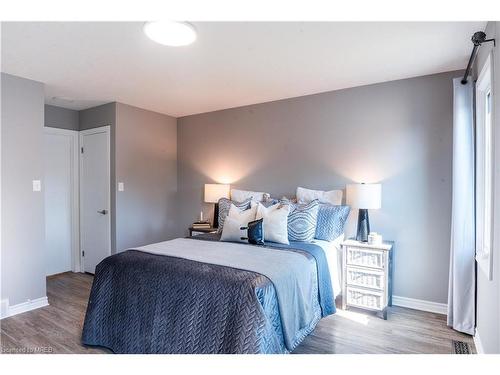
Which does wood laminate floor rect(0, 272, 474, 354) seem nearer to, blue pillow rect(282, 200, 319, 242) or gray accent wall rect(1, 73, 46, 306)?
gray accent wall rect(1, 73, 46, 306)

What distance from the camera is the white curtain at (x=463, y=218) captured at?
95.8 inches

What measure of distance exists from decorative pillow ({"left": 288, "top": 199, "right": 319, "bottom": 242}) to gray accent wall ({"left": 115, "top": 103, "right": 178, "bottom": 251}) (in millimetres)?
2290

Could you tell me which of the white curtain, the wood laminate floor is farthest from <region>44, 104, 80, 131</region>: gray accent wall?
the white curtain

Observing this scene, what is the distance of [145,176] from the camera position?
4277mm

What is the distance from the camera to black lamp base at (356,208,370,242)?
117 inches

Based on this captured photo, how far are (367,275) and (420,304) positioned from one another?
2.14 ft

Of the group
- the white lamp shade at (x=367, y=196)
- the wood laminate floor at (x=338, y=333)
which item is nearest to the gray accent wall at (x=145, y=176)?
the wood laminate floor at (x=338, y=333)

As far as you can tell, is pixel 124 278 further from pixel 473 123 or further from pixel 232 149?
pixel 473 123

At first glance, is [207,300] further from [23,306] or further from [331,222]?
[23,306]

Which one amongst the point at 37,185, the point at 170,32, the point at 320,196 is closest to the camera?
the point at 170,32

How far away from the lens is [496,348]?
1.67 m

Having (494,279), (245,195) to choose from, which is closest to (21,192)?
(245,195)

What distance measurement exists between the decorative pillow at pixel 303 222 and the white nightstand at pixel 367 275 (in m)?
0.37

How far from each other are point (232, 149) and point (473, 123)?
2740 millimetres
